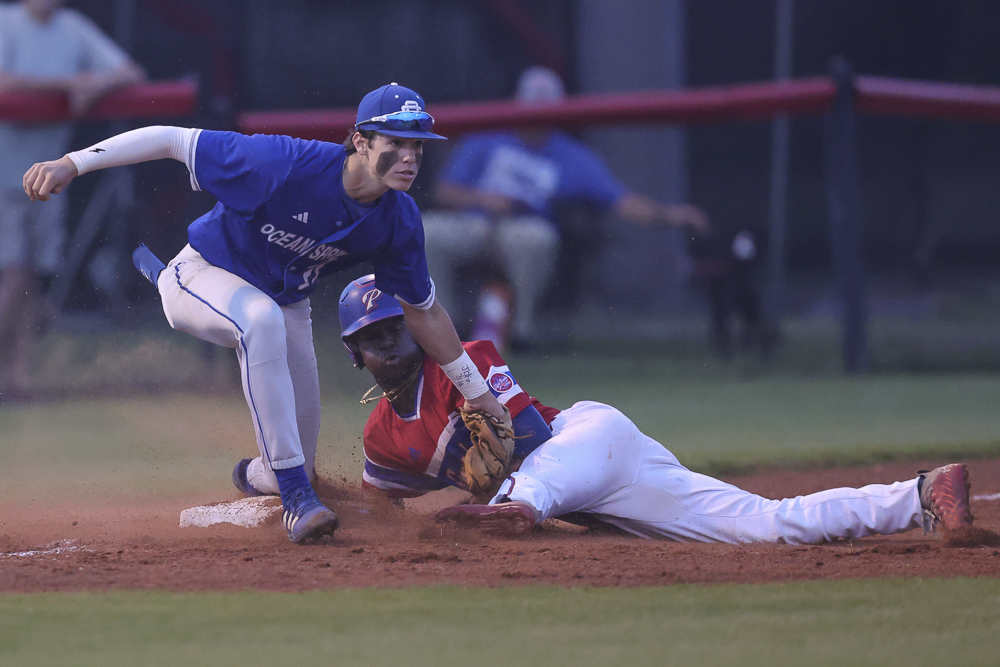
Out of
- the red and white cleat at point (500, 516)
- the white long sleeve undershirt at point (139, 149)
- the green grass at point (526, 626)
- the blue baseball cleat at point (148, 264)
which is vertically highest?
the white long sleeve undershirt at point (139, 149)

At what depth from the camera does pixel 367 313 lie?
3498mm

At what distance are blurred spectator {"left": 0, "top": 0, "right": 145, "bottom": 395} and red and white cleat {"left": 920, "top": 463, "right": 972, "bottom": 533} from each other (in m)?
5.49

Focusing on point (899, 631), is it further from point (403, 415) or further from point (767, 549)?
point (403, 415)

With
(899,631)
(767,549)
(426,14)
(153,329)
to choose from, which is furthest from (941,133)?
(899,631)

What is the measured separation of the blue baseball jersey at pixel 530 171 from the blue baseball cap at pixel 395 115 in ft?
15.0

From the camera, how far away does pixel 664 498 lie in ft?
11.0

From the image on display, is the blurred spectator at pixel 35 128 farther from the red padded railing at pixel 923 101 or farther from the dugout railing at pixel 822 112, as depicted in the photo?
the red padded railing at pixel 923 101

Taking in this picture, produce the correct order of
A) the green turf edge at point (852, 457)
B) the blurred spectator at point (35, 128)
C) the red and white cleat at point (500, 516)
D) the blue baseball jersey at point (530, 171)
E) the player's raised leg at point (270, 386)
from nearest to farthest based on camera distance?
the red and white cleat at point (500, 516) < the player's raised leg at point (270, 386) < the green turf edge at point (852, 457) < the blurred spectator at point (35, 128) < the blue baseball jersey at point (530, 171)

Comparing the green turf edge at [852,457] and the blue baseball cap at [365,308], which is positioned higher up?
the blue baseball cap at [365,308]

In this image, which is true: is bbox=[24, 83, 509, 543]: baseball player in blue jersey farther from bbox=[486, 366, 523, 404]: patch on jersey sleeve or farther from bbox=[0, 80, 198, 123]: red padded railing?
bbox=[0, 80, 198, 123]: red padded railing

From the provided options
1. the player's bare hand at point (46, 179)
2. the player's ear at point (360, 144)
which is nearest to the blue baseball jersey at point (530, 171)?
the player's ear at point (360, 144)

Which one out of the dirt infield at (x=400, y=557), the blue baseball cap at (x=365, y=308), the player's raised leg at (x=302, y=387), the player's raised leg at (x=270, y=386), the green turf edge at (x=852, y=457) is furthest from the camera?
the green turf edge at (x=852, y=457)

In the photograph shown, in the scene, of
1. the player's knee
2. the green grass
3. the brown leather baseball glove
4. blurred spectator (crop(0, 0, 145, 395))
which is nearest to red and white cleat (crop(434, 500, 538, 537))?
the brown leather baseball glove

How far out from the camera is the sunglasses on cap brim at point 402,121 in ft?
10.4
